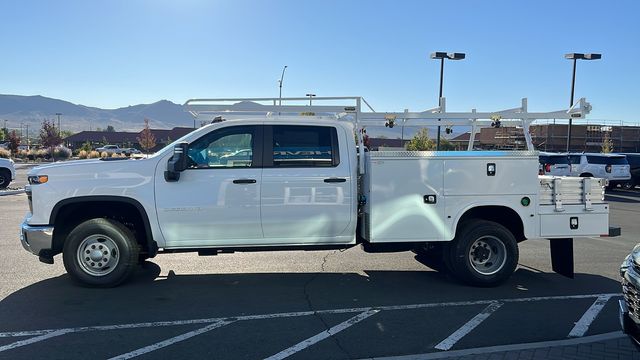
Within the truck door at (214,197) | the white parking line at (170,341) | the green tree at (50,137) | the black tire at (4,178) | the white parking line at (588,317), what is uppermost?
the green tree at (50,137)

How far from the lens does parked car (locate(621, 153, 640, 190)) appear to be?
84.3 ft

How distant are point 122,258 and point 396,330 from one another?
132 inches

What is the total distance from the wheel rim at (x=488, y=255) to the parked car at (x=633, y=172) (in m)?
22.3

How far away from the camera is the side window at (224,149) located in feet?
21.4

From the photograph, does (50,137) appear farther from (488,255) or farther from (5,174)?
(488,255)

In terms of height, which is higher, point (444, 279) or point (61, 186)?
point (61, 186)

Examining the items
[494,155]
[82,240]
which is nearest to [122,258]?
[82,240]

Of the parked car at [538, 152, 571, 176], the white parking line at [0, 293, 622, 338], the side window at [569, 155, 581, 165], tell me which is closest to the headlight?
the white parking line at [0, 293, 622, 338]

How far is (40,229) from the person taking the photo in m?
6.36

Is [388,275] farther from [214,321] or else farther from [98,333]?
[98,333]

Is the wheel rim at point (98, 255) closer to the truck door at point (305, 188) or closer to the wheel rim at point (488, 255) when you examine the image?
the truck door at point (305, 188)

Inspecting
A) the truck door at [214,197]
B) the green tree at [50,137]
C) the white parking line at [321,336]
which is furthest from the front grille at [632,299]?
the green tree at [50,137]

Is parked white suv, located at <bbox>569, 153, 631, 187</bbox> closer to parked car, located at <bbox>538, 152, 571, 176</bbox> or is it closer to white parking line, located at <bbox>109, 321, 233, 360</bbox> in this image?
parked car, located at <bbox>538, 152, 571, 176</bbox>

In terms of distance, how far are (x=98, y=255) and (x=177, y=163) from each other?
1481mm
